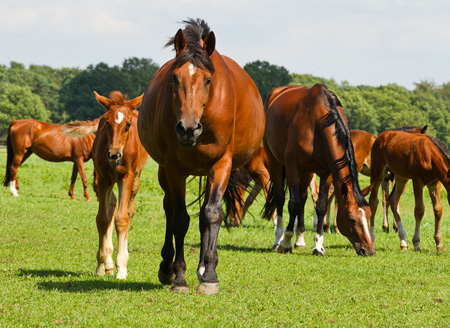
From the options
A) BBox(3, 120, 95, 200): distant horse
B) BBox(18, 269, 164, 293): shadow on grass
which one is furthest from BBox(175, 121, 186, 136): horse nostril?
BBox(3, 120, 95, 200): distant horse

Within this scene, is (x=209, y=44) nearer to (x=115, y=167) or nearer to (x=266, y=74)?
(x=115, y=167)

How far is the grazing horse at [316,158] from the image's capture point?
28.3 ft

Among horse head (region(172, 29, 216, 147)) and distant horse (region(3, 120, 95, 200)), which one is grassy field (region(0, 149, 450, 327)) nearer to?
horse head (region(172, 29, 216, 147))

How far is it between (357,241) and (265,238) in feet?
10.1

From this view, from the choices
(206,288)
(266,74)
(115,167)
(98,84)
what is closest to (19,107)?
(98,84)

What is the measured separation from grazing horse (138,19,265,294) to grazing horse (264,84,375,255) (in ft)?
9.73

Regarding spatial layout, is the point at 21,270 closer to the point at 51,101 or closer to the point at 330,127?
the point at 330,127

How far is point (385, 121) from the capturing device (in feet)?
424

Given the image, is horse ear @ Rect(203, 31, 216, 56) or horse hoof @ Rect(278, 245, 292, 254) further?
horse hoof @ Rect(278, 245, 292, 254)

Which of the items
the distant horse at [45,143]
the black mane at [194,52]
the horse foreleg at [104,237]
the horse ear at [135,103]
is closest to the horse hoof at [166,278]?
the horse foreleg at [104,237]

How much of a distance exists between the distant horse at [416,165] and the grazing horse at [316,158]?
4.81ft

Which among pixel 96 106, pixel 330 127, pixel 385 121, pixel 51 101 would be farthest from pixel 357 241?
pixel 385 121

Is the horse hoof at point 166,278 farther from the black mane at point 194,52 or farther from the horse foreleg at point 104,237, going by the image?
the black mane at point 194,52

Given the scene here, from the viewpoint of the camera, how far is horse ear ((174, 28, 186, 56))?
5.28m
